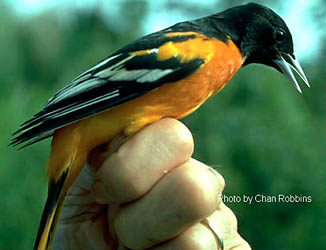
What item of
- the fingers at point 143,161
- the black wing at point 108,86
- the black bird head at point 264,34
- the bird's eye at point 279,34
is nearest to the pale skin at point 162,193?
the fingers at point 143,161

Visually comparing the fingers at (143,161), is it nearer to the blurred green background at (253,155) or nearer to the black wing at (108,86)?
the black wing at (108,86)

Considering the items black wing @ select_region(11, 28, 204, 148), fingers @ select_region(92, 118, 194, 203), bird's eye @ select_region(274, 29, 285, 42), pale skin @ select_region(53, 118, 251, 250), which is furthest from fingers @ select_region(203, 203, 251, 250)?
bird's eye @ select_region(274, 29, 285, 42)

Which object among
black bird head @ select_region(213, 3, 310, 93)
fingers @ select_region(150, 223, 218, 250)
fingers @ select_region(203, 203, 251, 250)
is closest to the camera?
fingers @ select_region(150, 223, 218, 250)

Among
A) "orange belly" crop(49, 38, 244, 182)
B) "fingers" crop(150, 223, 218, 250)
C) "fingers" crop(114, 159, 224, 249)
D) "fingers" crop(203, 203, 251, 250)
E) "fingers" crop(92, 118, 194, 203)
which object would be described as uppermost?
"orange belly" crop(49, 38, 244, 182)

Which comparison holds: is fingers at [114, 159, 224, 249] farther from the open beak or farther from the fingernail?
the open beak

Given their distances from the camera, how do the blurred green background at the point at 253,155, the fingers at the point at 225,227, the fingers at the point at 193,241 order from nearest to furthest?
the fingers at the point at 193,241 < the fingers at the point at 225,227 < the blurred green background at the point at 253,155

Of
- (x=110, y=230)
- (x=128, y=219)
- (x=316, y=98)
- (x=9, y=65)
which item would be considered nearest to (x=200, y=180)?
(x=128, y=219)
